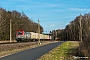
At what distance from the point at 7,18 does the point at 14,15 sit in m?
14.0

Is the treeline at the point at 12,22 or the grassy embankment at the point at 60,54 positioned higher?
the treeline at the point at 12,22

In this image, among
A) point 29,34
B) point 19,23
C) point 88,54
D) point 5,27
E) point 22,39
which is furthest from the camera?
point 19,23

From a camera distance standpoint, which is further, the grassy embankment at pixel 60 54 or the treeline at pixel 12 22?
the treeline at pixel 12 22

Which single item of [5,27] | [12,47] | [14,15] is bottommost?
[12,47]

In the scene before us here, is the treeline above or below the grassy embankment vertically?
above

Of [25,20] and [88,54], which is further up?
[25,20]

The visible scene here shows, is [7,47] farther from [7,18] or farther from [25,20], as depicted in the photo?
[25,20]

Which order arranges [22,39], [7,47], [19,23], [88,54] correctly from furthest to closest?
[19,23] → [22,39] → [7,47] → [88,54]

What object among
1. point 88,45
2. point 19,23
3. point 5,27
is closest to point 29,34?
point 5,27

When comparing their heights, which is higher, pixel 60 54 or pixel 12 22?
pixel 12 22

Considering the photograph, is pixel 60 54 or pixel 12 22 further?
pixel 12 22

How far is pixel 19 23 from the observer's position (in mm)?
104125

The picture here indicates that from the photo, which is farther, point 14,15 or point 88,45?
point 14,15

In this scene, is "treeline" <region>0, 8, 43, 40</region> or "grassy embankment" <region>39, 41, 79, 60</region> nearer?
"grassy embankment" <region>39, 41, 79, 60</region>
